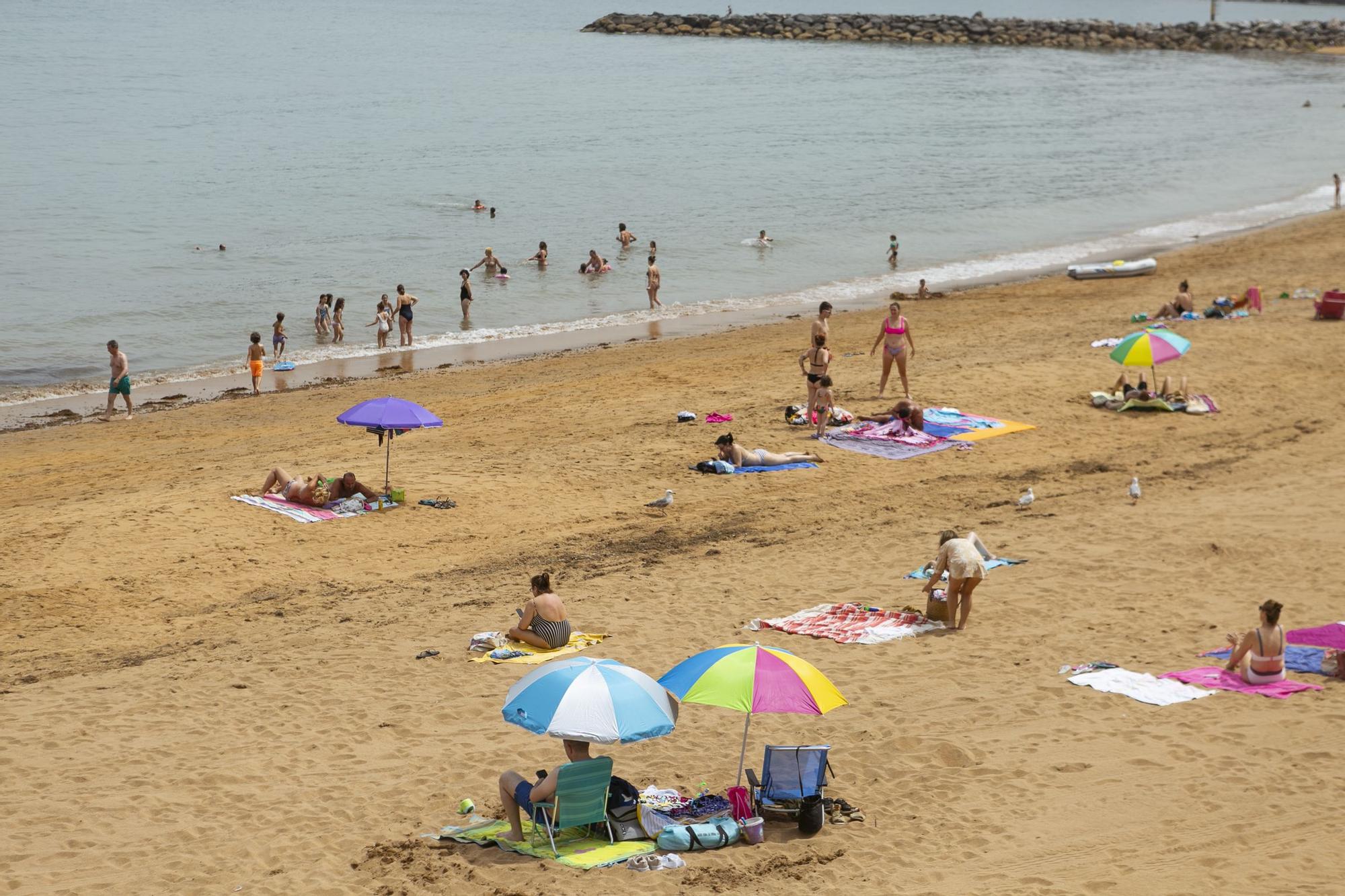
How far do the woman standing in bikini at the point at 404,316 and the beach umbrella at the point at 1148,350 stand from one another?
1305cm

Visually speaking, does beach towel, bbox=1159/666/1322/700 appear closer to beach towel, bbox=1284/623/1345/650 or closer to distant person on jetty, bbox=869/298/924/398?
beach towel, bbox=1284/623/1345/650

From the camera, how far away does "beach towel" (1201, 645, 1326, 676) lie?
10.0m

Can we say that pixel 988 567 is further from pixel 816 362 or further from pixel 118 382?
pixel 118 382

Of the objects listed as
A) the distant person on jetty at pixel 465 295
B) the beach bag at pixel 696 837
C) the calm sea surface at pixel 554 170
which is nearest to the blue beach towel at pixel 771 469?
the beach bag at pixel 696 837

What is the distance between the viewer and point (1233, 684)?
31.8 feet

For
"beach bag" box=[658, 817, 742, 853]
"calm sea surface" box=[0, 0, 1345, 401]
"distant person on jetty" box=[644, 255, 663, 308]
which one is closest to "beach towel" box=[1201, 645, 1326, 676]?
"beach bag" box=[658, 817, 742, 853]

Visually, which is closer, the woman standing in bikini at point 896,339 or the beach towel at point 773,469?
the beach towel at point 773,469

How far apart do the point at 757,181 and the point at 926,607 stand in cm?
3428

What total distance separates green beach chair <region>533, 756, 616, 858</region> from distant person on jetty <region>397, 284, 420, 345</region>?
696 inches

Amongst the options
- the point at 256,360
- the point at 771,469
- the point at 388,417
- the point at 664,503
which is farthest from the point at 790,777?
the point at 256,360

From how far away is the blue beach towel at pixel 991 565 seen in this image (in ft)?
40.7

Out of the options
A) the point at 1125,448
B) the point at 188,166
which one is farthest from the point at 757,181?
the point at 1125,448

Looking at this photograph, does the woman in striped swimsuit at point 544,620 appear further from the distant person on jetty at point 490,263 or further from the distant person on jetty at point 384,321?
the distant person on jetty at point 490,263

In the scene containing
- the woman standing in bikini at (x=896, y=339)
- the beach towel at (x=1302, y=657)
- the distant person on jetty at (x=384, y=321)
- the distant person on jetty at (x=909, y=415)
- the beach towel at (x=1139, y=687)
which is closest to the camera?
the beach towel at (x=1139, y=687)
